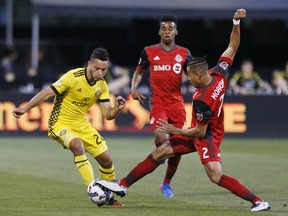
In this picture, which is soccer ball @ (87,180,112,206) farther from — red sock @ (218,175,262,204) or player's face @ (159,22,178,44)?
player's face @ (159,22,178,44)

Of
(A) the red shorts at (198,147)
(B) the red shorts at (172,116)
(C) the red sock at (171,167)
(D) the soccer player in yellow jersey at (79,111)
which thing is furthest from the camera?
(B) the red shorts at (172,116)

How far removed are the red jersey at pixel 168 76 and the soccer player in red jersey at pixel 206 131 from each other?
1939 mm

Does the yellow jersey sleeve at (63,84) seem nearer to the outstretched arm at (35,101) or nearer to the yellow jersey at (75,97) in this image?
the yellow jersey at (75,97)

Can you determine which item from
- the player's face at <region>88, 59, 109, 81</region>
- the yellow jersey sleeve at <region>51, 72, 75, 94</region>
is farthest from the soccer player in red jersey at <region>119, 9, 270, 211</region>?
the yellow jersey sleeve at <region>51, 72, 75, 94</region>

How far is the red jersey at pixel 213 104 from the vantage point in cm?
1234

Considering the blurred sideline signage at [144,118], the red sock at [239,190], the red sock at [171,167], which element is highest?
the red sock at [239,190]

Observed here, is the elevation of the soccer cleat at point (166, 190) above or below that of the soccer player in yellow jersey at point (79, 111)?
below

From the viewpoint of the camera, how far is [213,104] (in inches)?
488

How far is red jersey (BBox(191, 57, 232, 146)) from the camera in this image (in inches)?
486

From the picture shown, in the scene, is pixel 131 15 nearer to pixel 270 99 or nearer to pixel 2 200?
pixel 270 99

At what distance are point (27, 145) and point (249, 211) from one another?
1189 centimetres

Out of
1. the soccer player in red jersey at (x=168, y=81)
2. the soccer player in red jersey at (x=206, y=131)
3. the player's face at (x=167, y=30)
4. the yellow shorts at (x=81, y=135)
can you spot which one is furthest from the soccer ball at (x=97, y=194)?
the player's face at (x=167, y=30)

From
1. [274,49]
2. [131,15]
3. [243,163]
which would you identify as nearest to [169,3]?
[131,15]

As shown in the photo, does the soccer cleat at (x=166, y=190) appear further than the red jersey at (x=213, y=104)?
Yes
